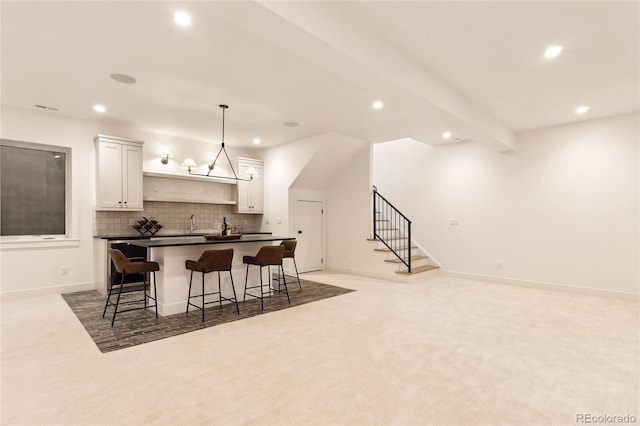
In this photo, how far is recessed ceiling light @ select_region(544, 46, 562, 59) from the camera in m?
3.17

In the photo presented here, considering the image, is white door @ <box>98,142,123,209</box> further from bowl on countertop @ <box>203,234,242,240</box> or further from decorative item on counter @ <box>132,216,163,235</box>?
bowl on countertop @ <box>203,234,242,240</box>

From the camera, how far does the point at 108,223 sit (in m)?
5.68

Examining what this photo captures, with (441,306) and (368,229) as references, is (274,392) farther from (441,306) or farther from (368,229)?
(368,229)

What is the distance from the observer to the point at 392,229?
7820 mm

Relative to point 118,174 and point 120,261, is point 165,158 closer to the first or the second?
point 118,174

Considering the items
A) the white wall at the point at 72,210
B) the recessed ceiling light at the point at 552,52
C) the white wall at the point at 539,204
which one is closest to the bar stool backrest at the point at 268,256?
the white wall at the point at 72,210

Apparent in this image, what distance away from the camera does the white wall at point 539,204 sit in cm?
509

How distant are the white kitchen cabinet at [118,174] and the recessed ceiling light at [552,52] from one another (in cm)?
611

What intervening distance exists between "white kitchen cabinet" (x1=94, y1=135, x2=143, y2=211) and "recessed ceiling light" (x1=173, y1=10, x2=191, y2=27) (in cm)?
362

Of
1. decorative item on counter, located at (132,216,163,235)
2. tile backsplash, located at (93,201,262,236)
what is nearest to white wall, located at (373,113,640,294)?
tile backsplash, located at (93,201,262,236)

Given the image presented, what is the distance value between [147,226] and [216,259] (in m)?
2.80

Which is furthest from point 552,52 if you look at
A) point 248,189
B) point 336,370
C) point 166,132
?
point 166,132

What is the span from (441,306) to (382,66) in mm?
3377

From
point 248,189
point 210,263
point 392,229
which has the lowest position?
point 210,263
